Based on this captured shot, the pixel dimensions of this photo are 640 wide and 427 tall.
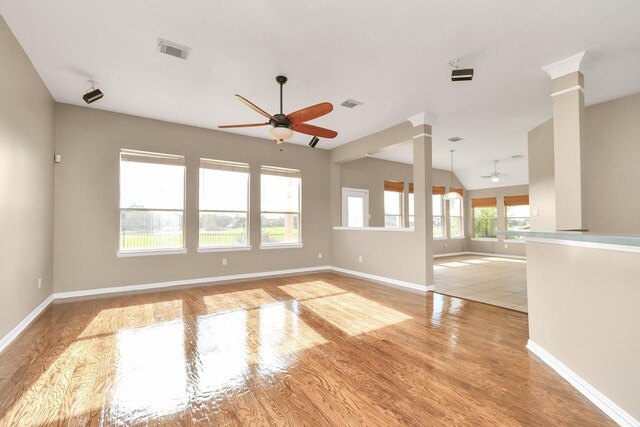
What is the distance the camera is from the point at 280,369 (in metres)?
2.34

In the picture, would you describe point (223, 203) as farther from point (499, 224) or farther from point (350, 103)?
point (499, 224)

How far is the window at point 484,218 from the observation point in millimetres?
10422

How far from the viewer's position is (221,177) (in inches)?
228

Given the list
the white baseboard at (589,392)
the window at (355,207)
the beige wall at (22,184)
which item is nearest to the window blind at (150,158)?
the beige wall at (22,184)

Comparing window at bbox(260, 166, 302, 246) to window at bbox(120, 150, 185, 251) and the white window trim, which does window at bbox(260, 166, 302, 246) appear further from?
window at bbox(120, 150, 185, 251)

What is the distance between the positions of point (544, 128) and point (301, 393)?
6.15m

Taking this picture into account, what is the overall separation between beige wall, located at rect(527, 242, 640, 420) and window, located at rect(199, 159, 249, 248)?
16.3ft

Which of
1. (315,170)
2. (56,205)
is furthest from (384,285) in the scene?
(56,205)

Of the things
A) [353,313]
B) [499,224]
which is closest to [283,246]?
[353,313]

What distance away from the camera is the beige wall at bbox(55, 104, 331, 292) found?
175 inches

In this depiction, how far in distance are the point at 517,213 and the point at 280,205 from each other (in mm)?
8389

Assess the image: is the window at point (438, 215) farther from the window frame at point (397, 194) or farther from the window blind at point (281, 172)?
the window blind at point (281, 172)

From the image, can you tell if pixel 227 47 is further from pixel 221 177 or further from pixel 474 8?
pixel 221 177

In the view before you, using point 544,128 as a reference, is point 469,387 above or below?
below
